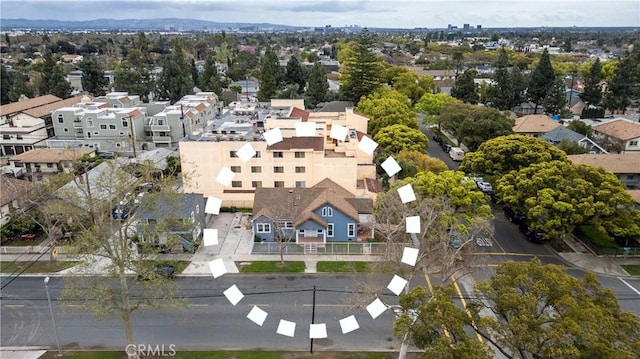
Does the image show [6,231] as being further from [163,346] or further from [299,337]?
[299,337]

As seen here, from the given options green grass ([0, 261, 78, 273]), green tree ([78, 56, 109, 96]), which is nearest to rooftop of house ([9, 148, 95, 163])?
green grass ([0, 261, 78, 273])

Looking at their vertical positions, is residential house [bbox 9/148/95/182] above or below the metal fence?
above

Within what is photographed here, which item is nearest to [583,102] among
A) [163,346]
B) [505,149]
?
[505,149]

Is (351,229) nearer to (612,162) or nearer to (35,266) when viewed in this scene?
(35,266)

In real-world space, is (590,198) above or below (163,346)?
above

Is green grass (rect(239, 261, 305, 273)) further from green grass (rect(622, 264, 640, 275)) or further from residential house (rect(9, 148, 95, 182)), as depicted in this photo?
residential house (rect(9, 148, 95, 182))
